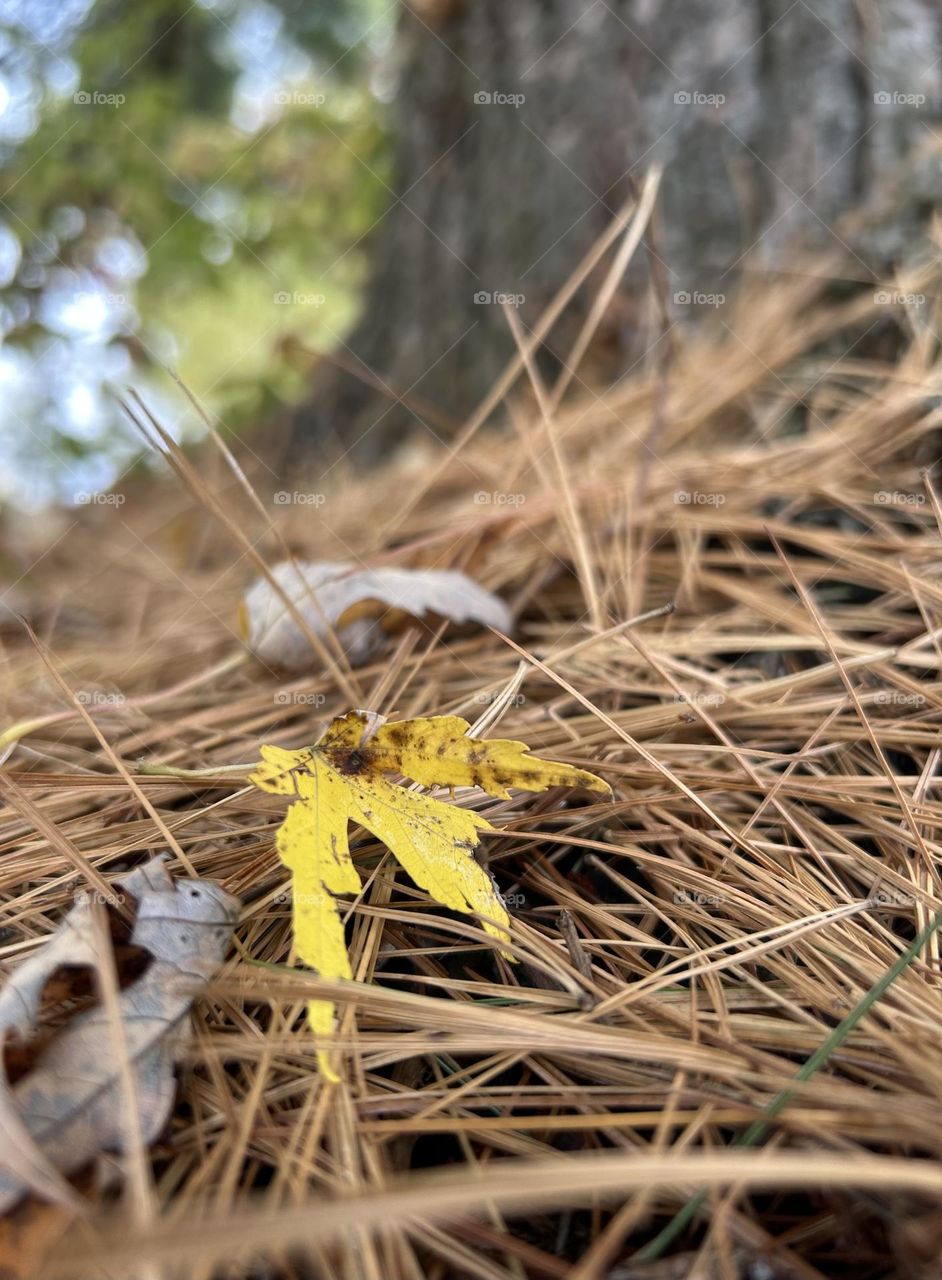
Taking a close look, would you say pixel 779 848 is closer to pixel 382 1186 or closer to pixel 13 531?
pixel 382 1186

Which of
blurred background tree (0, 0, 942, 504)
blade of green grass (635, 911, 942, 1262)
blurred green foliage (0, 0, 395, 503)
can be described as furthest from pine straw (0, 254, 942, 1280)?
blurred green foliage (0, 0, 395, 503)

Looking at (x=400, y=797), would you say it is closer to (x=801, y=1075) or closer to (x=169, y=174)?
(x=801, y=1075)

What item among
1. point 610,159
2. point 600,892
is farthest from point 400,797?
point 610,159

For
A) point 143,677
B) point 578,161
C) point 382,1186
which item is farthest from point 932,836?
point 578,161

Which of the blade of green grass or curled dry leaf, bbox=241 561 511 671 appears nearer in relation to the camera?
the blade of green grass

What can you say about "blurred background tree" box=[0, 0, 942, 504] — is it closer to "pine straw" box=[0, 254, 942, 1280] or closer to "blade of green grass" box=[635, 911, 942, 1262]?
"pine straw" box=[0, 254, 942, 1280]

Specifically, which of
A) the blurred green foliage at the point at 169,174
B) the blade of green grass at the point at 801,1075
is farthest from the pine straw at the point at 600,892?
the blurred green foliage at the point at 169,174
